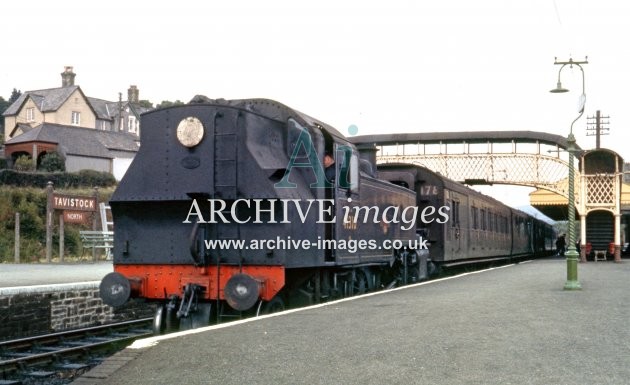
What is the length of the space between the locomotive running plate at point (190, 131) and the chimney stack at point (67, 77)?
228 feet

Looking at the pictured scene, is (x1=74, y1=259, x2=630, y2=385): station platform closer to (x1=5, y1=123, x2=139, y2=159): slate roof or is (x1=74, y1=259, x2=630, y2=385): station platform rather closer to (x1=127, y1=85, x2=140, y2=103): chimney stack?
(x1=5, y1=123, x2=139, y2=159): slate roof

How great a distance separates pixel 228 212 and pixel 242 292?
129 cm

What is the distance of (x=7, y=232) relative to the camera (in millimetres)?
32062

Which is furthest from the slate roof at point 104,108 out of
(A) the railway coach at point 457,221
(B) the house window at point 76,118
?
(A) the railway coach at point 457,221

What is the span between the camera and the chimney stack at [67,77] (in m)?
75.4

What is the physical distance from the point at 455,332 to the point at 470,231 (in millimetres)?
16847

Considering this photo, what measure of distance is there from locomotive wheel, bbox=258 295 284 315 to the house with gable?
41.5 meters

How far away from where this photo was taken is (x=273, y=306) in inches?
436

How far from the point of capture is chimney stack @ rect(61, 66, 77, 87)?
7536 cm

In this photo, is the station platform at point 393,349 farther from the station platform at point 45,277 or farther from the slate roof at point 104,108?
the slate roof at point 104,108

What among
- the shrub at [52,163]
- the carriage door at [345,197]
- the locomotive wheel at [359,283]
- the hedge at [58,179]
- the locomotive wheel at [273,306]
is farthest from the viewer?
the shrub at [52,163]

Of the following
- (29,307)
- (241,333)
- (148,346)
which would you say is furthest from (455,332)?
(29,307)

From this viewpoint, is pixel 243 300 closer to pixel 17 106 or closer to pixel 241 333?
pixel 241 333

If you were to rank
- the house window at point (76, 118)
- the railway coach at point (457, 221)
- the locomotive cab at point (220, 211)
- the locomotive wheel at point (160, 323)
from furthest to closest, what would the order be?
the house window at point (76, 118)
the railway coach at point (457, 221)
the locomotive wheel at point (160, 323)
the locomotive cab at point (220, 211)
